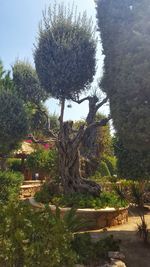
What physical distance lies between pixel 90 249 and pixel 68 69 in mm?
9118

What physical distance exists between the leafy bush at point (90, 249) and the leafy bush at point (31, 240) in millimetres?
1499

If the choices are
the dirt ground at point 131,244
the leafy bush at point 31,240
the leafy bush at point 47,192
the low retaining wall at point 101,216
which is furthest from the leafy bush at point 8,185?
the leafy bush at point 31,240

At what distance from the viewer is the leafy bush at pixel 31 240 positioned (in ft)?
17.5

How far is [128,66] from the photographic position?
27.3 ft

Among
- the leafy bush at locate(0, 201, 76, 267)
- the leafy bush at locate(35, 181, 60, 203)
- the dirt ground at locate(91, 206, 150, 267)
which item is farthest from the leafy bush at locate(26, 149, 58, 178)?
the leafy bush at locate(0, 201, 76, 267)

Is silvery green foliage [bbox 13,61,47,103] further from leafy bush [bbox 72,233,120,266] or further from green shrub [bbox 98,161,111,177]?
leafy bush [bbox 72,233,120,266]

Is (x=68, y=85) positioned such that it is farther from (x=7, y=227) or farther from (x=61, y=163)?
(x=7, y=227)

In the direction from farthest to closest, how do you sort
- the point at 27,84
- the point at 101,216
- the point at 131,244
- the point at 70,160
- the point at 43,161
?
1. the point at 43,161
2. the point at 27,84
3. the point at 70,160
4. the point at 101,216
5. the point at 131,244

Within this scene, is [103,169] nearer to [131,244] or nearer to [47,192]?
[47,192]

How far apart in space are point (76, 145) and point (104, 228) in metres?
3.88

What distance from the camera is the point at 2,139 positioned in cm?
1695

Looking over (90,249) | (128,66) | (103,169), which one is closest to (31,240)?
(90,249)

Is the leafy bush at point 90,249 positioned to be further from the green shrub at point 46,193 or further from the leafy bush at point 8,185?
the leafy bush at point 8,185

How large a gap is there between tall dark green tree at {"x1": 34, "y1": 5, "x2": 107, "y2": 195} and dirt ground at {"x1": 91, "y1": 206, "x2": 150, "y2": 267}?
2.23 meters
